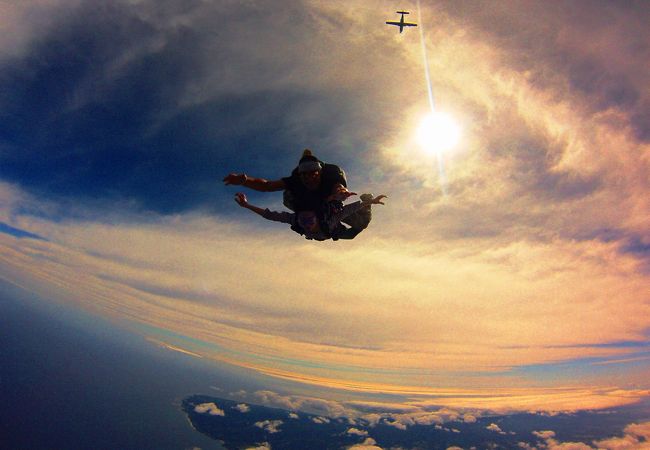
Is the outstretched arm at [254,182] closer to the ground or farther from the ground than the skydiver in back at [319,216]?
farther from the ground

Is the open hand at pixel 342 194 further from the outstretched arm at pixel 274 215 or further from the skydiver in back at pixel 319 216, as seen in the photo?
the outstretched arm at pixel 274 215

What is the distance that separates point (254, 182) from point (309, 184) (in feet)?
4.58

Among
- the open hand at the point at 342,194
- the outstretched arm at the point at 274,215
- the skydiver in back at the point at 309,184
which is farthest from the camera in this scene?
the outstretched arm at the point at 274,215

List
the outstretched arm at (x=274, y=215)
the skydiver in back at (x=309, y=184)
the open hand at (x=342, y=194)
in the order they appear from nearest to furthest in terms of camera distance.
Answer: the open hand at (x=342, y=194) < the skydiver in back at (x=309, y=184) < the outstretched arm at (x=274, y=215)

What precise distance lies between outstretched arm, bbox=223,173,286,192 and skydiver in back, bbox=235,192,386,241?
40cm

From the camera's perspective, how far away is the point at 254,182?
265 inches

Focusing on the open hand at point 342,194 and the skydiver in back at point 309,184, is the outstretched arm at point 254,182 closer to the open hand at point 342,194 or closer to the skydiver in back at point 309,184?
the skydiver in back at point 309,184

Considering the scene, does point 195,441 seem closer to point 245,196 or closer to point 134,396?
point 134,396

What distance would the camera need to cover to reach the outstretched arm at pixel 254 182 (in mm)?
6335

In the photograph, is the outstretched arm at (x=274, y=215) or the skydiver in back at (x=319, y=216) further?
the outstretched arm at (x=274, y=215)

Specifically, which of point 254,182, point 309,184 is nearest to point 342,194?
point 309,184

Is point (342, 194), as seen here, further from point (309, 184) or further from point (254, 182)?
point (254, 182)

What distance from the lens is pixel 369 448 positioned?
193125mm

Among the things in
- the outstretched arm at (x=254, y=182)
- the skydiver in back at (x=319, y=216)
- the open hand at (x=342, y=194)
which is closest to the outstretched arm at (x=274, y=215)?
the skydiver in back at (x=319, y=216)
